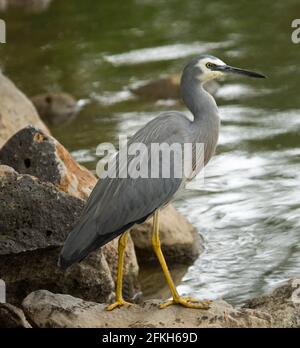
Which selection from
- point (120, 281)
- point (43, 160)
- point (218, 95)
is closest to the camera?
point (120, 281)

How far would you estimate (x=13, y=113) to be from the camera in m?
11.8

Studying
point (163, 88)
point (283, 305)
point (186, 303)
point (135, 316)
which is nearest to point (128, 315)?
point (135, 316)

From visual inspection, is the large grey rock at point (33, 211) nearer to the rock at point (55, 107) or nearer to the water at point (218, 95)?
the water at point (218, 95)

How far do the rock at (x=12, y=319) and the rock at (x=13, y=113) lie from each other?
368 cm

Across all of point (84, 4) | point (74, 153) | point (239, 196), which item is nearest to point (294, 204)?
point (239, 196)

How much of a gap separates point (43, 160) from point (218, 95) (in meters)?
5.95

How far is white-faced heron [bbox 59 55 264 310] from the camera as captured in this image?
7535 mm

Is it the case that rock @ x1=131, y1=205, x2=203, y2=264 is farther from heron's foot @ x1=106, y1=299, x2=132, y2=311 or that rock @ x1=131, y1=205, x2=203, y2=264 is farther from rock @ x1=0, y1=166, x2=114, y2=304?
heron's foot @ x1=106, y1=299, x2=132, y2=311

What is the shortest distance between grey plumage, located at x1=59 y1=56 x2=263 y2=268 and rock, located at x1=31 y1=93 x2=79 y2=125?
264 inches

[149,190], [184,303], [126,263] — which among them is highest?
[149,190]

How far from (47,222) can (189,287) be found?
1.66 metres

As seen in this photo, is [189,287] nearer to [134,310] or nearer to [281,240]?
[281,240]

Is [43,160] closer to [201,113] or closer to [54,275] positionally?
[54,275]

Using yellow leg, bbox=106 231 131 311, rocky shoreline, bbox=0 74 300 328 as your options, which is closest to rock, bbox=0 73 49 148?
rocky shoreline, bbox=0 74 300 328
